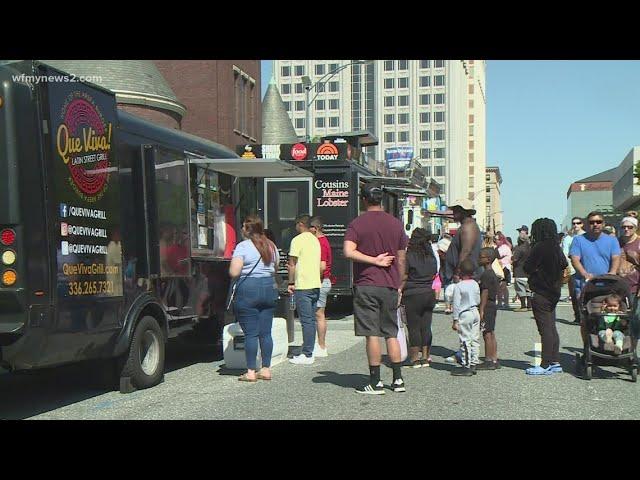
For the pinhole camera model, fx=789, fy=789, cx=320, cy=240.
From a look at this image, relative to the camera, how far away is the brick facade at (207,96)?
3256 cm

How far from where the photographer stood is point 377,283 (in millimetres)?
7695

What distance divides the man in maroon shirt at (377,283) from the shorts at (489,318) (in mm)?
1933

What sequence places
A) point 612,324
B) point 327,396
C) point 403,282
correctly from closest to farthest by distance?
1. point 327,396
2. point 612,324
3. point 403,282

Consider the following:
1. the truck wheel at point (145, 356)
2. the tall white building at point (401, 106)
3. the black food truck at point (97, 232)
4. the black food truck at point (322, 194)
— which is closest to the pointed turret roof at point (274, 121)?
the black food truck at point (322, 194)

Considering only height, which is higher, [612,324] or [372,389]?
[612,324]

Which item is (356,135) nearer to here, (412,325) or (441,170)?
(412,325)

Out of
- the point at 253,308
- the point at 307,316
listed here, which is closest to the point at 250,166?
the point at 307,316

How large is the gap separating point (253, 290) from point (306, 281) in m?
1.53

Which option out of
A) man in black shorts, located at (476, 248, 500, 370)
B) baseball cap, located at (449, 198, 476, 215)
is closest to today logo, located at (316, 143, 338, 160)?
baseball cap, located at (449, 198, 476, 215)

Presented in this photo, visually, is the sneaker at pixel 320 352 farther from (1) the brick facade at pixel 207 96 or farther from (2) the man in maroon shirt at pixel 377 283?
(1) the brick facade at pixel 207 96

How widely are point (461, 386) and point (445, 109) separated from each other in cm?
12753

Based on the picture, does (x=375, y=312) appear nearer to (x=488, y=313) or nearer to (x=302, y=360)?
(x=488, y=313)
